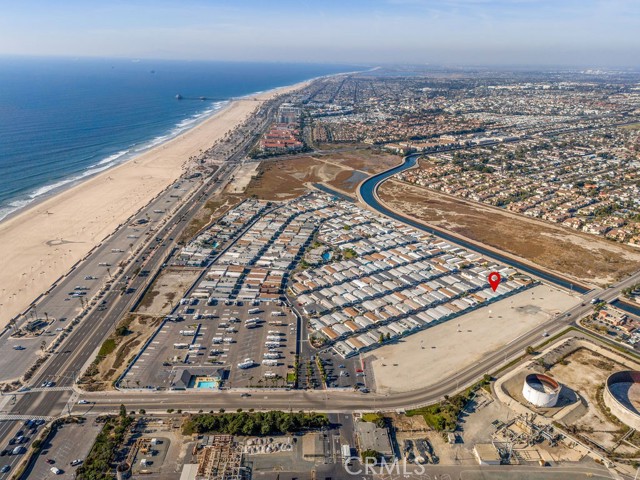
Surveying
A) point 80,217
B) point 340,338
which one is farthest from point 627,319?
point 80,217

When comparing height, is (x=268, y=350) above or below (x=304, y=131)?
below

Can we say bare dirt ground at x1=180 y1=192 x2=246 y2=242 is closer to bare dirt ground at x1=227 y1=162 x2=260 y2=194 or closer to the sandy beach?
bare dirt ground at x1=227 y1=162 x2=260 y2=194

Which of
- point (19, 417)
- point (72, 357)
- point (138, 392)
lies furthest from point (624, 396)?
point (72, 357)

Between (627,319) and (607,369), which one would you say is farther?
(627,319)

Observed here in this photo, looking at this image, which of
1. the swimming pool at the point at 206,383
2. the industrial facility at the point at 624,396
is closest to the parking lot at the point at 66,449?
the swimming pool at the point at 206,383

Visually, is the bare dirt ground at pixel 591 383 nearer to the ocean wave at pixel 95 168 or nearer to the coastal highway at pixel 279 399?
the coastal highway at pixel 279 399

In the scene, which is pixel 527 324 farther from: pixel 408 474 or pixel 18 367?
pixel 18 367

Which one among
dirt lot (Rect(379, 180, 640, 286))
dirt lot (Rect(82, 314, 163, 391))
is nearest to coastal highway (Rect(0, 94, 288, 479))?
dirt lot (Rect(82, 314, 163, 391))
